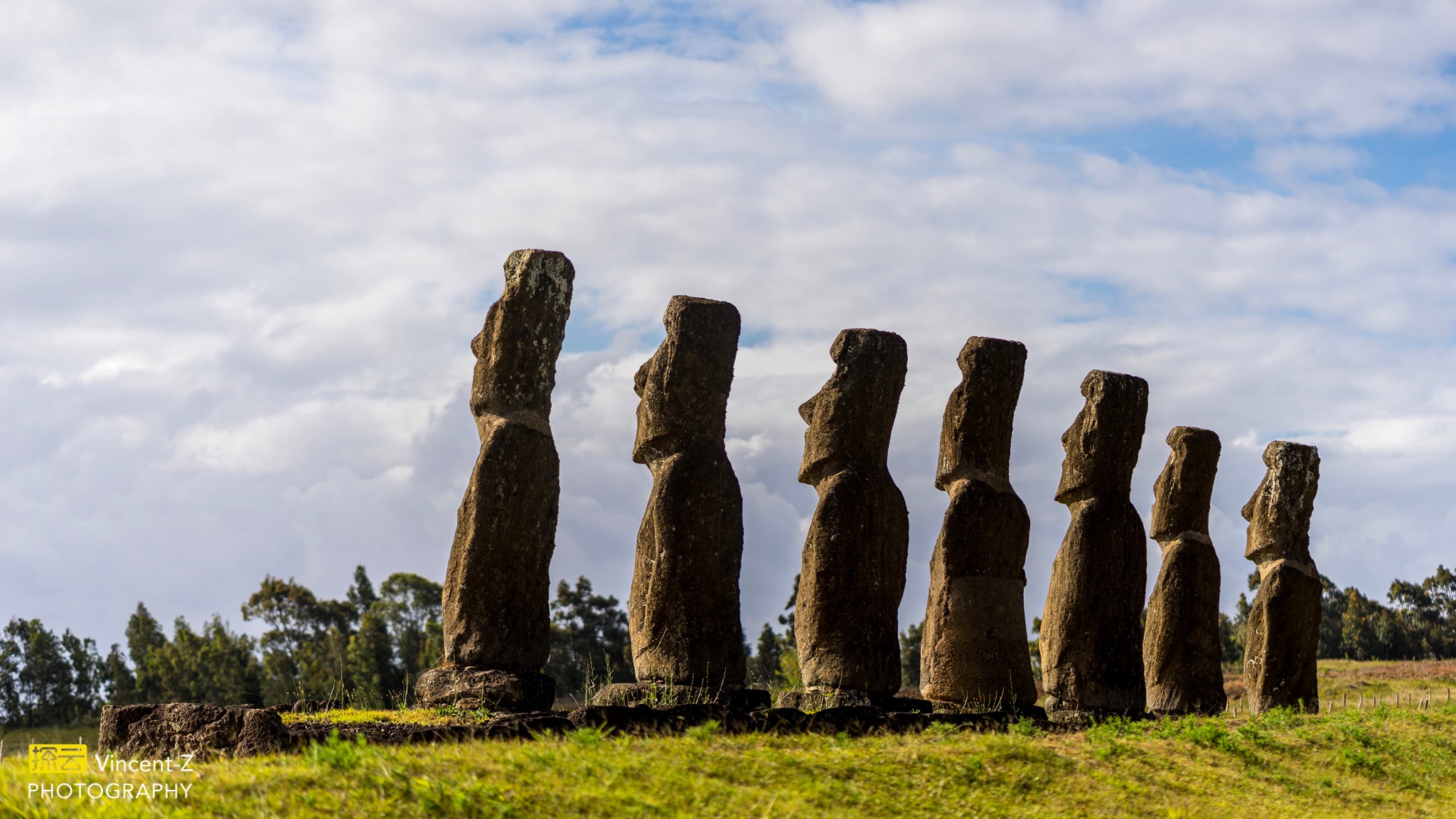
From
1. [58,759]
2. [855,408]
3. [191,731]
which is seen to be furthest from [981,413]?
[58,759]

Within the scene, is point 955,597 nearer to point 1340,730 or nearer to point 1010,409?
point 1010,409

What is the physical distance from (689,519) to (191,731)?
4.92 m

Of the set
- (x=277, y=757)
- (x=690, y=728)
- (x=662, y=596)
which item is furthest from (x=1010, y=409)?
(x=277, y=757)

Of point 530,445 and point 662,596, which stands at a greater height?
point 530,445

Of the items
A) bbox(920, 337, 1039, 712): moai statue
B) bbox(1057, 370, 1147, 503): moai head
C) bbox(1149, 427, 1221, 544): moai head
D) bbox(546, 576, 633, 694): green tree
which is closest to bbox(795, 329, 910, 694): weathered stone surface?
bbox(920, 337, 1039, 712): moai statue

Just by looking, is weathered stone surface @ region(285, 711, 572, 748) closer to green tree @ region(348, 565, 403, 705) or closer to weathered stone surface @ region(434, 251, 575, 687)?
weathered stone surface @ region(434, 251, 575, 687)

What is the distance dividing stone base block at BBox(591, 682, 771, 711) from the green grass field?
1863 millimetres

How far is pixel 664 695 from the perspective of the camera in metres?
13.7

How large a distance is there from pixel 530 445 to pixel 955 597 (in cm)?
544

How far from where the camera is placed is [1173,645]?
64.5 feet

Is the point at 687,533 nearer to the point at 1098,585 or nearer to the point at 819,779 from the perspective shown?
the point at 819,779

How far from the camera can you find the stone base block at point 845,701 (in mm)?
14562

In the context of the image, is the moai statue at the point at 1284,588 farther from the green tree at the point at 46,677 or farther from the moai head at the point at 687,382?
the green tree at the point at 46,677

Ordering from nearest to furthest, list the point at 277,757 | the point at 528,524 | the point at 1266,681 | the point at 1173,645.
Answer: the point at 277,757
the point at 528,524
the point at 1173,645
the point at 1266,681
